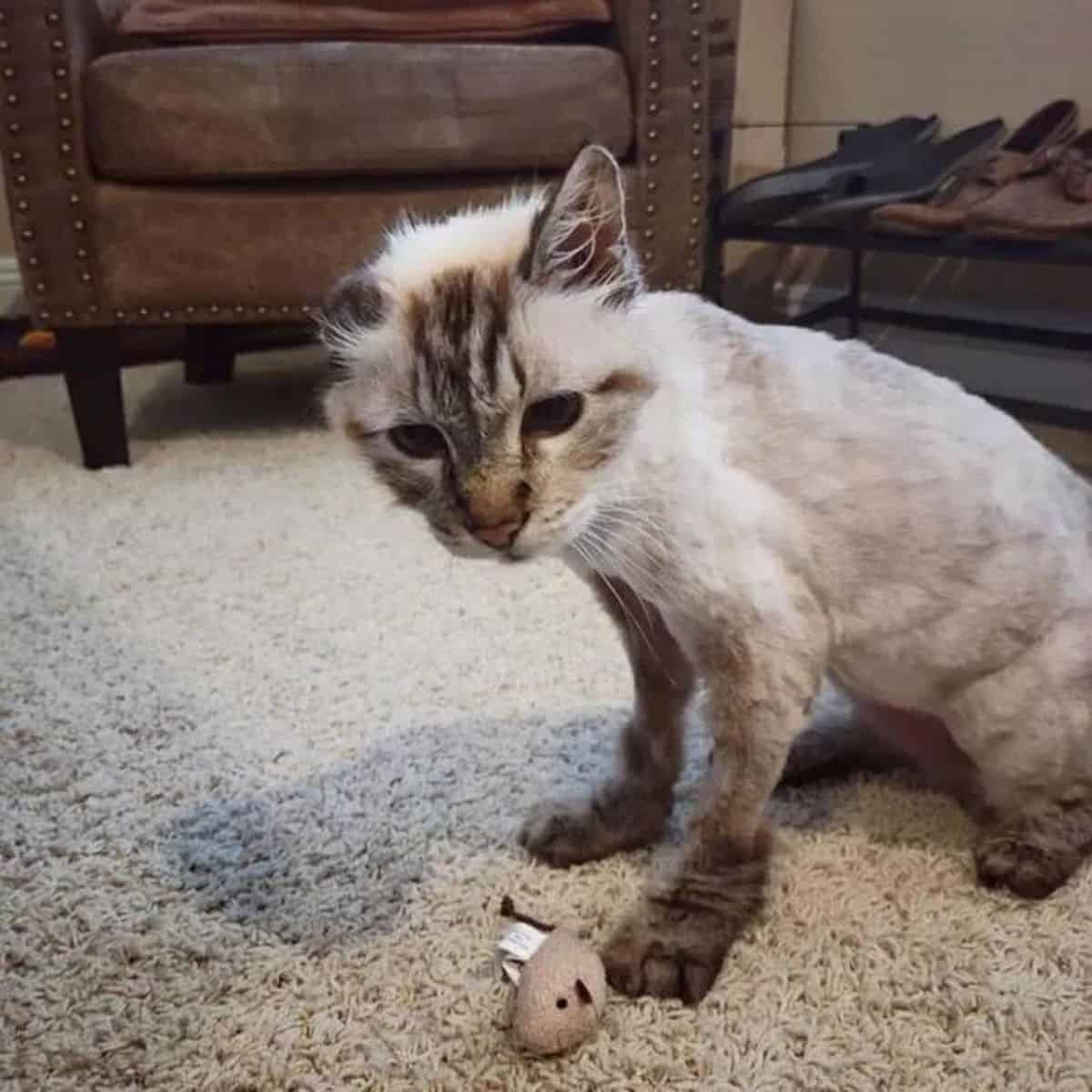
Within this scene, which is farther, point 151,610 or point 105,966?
point 151,610

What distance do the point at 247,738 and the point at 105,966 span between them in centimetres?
37

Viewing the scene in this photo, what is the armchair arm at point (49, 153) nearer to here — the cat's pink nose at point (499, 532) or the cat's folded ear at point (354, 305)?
the cat's folded ear at point (354, 305)

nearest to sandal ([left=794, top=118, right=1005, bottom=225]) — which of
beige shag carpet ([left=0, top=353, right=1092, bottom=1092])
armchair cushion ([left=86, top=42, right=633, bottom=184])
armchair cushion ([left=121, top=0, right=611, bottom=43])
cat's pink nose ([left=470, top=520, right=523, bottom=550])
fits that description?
armchair cushion ([left=86, top=42, right=633, bottom=184])

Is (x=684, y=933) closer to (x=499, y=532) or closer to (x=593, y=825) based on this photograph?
(x=593, y=825)

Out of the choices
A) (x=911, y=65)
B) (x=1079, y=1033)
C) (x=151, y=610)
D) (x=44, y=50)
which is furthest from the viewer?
(x=911, y=65)

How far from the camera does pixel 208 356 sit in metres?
2.82

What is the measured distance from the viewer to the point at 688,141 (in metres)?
2.14

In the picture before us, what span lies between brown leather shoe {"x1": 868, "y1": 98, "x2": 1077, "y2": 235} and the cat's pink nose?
58.2 inches

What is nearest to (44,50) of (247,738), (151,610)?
(151,610)

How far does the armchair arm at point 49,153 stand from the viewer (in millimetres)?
1894

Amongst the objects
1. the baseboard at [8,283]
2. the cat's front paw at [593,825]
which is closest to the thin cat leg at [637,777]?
the cat's front paw at [593,825]

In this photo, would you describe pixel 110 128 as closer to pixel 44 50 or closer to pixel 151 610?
pixel 44 50

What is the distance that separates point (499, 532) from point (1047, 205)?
1.50 meters

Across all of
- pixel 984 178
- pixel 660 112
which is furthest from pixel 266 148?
pixel 984 178
